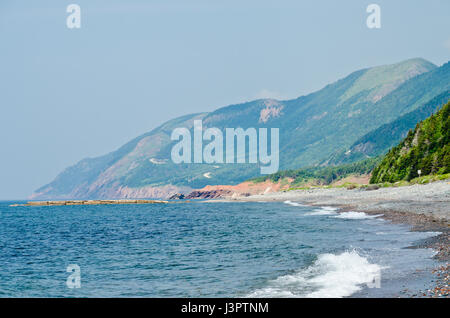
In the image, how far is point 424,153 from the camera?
378ft

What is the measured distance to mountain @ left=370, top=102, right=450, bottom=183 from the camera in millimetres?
104262

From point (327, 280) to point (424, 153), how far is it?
102m

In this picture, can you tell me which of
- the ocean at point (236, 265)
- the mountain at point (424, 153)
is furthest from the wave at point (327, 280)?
the mountain at point (424, 153)

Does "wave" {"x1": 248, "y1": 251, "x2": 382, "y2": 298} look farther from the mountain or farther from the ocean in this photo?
the mountain

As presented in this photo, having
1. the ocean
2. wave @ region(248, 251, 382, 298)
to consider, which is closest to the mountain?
the ocean

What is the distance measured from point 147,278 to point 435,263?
1538 centimetres

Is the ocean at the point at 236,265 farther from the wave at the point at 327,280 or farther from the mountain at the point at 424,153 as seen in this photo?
the mountain at the point at 424,153

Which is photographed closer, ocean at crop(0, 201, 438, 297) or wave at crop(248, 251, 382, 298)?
wave at crop(248, 251, 382, 298)

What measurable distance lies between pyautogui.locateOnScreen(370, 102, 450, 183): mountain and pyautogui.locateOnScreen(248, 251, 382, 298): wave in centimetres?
7863

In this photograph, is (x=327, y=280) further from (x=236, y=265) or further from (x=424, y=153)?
(x=424, y=153)

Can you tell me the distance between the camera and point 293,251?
35.3 meters

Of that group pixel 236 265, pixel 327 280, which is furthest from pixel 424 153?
pixel 327 280
